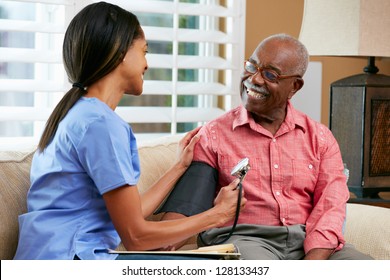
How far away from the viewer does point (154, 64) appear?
304 centimetres

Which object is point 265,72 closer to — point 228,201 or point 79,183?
point 228,201

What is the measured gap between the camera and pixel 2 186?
2.00m

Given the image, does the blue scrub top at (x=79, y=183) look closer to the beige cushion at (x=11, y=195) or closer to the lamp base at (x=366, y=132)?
the beige cushion at (x=11, y=195)

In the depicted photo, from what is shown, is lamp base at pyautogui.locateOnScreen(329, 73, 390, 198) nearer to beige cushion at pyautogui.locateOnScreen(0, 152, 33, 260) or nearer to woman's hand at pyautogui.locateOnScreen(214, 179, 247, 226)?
woman's hand at pyautogui.locateOnScreen(214, 179, 247, 226)

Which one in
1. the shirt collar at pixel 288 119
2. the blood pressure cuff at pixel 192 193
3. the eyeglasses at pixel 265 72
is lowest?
the blood pressure cuff at pixel 192 193

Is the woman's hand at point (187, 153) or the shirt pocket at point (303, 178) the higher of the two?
the woman's hand at point (187, 153)

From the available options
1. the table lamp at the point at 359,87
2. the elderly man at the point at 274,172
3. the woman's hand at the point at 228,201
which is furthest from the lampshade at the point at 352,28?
the woman's hand at the point at 228,201

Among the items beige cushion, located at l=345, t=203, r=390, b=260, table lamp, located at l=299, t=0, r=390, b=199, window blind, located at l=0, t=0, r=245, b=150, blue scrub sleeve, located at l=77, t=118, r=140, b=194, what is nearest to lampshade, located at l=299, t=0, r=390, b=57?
table lamp, located at l=299, t=0, r=390, b=199

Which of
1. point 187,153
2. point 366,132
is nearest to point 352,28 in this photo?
point 366,132

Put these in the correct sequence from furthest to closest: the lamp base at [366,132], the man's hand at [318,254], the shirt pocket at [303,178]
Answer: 1. the lamp base at [366,132]
2. the shirt pocket at [303,178]
3. the man's hand at [318,254]

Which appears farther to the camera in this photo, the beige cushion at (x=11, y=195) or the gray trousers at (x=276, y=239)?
the gray trousers at (x=276, y=239)

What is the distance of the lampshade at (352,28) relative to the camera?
286 centimetres

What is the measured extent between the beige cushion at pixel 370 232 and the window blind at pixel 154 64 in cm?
94

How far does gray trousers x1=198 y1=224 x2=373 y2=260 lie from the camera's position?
222 centimetres
